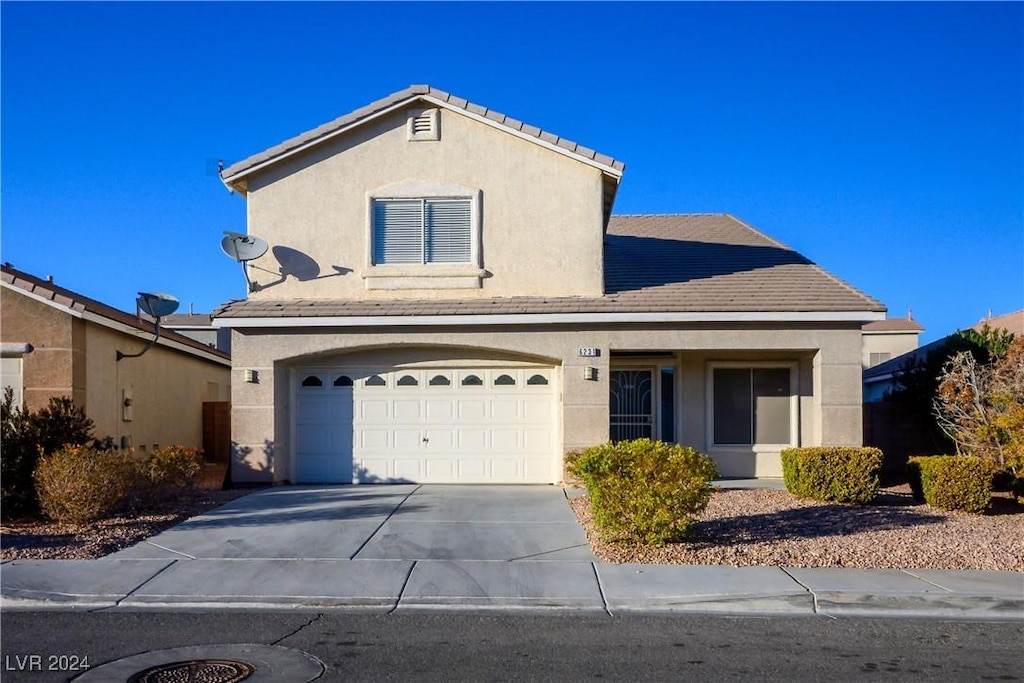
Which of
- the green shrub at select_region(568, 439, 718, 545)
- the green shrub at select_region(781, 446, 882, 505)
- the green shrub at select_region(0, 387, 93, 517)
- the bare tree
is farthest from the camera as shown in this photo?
the green shrub at select_region(781, 446, 882, 505)

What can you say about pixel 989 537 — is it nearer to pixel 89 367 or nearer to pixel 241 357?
pixel 241 357

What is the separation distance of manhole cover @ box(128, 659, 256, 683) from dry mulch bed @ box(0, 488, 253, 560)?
4.35m

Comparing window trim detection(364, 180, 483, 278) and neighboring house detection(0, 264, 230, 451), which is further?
window trim detection(364, 180, 483, 278)

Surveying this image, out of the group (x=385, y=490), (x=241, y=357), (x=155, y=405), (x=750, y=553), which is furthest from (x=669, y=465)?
(x=155, y=405)

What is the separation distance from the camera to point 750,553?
10711 mm

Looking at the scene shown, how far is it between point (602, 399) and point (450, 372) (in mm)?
2764

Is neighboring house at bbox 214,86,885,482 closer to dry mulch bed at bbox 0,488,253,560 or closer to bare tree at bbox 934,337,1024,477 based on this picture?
bare tree at bbox 934,337,1024,477

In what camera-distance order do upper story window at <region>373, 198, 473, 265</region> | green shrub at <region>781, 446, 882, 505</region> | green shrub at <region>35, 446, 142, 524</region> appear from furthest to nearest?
upper story window at <region>373, 198, 473, 265</region> → green shrub at <region>781, 446, 882, 505</region> → green shrub at <region>35, 446, 142, 524</region>

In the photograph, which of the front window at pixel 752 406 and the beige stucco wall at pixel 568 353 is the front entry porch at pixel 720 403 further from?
the beige stucco wall at pixel 568 353

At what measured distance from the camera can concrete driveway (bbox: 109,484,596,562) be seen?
1109cm

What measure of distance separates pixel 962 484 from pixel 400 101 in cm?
1092

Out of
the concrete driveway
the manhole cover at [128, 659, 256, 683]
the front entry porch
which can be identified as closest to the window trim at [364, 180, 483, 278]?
the front entry porch

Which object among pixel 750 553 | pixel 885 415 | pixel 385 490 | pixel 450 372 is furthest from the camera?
pixel 885 415

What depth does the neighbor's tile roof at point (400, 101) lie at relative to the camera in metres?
16.4
